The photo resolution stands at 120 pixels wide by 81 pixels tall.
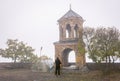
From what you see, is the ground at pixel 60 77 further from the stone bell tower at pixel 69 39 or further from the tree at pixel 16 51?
the tree at pixel 16 51

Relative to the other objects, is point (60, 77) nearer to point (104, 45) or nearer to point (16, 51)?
point (104, 45)

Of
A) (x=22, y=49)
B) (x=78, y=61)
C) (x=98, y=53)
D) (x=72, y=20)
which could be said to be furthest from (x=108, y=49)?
(x=22, y=49)

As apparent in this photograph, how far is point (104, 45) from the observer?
1053 inches

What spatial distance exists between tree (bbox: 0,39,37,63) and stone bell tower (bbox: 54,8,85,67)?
14825 mm

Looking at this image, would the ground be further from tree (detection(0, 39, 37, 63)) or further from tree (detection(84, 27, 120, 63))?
tree (detection(0, 39, 37, 63))

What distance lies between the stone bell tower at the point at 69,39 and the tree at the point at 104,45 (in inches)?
150

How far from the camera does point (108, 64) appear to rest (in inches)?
1120

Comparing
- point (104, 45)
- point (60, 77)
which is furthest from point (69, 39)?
point (60, 77)

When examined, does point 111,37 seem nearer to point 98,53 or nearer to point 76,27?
point 98,53

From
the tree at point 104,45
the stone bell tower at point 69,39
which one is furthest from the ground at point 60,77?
the stone bell tower at point 69,39

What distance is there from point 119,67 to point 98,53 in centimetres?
549

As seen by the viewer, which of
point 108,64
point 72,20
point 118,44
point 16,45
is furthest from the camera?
point 16,45

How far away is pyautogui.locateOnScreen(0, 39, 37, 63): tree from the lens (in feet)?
145

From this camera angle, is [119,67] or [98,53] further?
[119,67]
